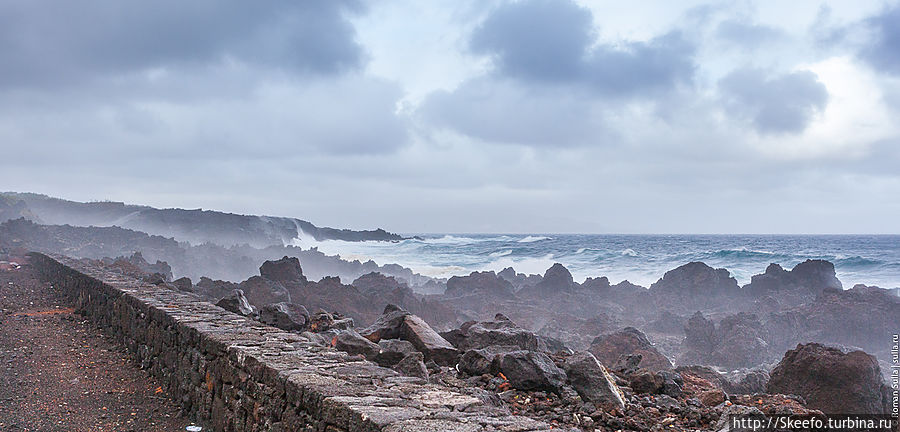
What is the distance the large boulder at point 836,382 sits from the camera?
20.1ft

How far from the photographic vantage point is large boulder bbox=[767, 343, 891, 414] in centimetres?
611

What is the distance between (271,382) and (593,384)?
9.25 feet

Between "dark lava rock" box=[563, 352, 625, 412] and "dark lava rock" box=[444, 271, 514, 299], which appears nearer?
"dark lava rock" box=[563, 352, 625, 412]

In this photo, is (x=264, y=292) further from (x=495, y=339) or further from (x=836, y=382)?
(x=836, y=382)

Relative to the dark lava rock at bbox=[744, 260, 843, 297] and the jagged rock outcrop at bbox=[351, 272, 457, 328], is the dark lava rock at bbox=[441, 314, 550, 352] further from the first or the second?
the dark lava rock at bbox=[744, 260, 843, 297]

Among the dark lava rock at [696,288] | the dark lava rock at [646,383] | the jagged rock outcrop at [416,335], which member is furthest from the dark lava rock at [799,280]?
the jagged rock outcrop at [416,335]

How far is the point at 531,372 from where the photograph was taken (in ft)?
17.9

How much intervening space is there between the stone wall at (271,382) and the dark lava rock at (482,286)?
50.5 feet

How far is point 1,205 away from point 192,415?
1892 inches

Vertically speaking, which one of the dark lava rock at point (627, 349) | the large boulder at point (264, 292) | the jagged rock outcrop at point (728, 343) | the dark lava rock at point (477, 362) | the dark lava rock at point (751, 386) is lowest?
the jagged rock outcrop at point (728, 343)

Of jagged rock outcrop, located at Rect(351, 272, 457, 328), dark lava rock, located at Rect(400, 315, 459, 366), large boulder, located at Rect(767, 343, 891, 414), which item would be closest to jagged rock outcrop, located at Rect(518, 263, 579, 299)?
jagged rock outcrop, located at Rect(351, 272, 457, 328)

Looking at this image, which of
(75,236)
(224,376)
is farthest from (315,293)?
(75,236)

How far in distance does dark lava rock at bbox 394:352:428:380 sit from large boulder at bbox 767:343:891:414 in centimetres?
404

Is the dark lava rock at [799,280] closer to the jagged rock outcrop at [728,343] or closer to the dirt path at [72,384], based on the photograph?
the jagged rock outcrop at [728,343]
